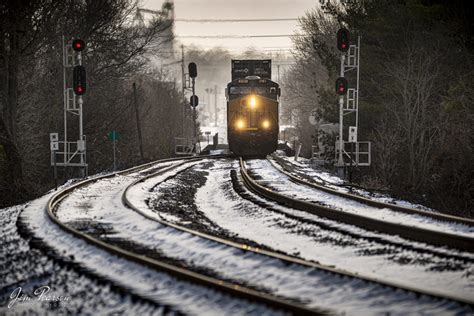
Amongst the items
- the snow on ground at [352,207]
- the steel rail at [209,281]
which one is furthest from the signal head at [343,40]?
the steel rail at [209,281]

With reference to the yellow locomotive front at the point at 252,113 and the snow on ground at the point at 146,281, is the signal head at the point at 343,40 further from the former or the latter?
the snow on ground at the point at 146,281

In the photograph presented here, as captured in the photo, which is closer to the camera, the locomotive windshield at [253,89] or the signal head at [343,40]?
the signal head at [343,40]

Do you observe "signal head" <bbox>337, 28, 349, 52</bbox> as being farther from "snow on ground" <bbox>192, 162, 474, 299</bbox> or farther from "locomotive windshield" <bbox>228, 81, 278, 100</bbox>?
"snow on ground" <bbox>192, 162, 474, 299</bbox>

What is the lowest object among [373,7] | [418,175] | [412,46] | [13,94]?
[418,175]

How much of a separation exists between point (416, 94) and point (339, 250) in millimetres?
21875

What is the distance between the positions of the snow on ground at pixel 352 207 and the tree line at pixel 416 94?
655 centimetres

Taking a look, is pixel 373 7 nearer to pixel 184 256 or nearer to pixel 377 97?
pixel 377 97

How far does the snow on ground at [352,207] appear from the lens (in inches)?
353

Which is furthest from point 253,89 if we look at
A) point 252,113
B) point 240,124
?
point 240,124

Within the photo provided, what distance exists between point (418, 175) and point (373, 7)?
356 inches

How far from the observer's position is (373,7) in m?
29.4

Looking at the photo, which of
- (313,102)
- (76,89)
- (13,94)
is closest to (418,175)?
(76,89)
